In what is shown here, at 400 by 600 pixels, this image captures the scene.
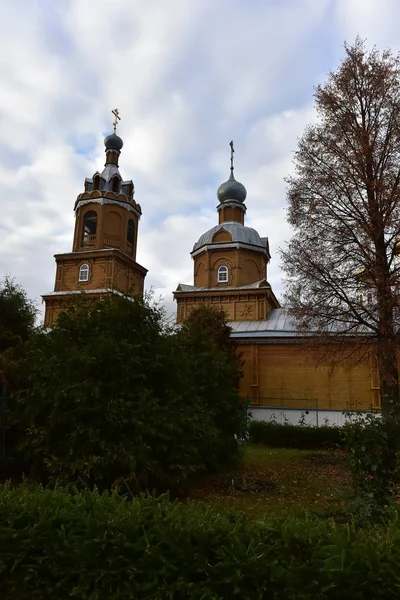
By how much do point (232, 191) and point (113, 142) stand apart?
10.2 meters

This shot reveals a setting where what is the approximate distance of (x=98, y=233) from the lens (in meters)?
32.6

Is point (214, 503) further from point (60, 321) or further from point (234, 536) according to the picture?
point (234, 536)

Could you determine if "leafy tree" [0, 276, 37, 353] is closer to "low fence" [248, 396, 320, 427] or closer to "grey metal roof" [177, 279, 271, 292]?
"low fence" [248, 396, 320, 427]

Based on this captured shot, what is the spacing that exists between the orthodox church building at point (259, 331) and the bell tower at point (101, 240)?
4.83m

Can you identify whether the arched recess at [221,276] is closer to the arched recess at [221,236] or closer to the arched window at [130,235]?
the arched recess at [221,236]

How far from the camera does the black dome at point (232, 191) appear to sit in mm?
37125

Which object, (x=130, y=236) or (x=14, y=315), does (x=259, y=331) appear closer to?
(x=130, y=236)

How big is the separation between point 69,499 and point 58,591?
2.80ft

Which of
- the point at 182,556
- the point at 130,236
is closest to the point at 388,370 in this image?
the point at 182,556

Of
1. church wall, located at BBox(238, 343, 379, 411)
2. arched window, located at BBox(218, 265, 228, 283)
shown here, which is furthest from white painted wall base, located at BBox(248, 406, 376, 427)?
arched window, located at BBox(218, 265, 228, 283)

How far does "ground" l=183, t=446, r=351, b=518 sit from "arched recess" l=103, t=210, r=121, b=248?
22.0 meters

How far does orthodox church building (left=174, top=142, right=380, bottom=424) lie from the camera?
83.1 ft

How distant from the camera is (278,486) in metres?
9.81

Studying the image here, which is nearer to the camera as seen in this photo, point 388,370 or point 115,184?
point 388,370
